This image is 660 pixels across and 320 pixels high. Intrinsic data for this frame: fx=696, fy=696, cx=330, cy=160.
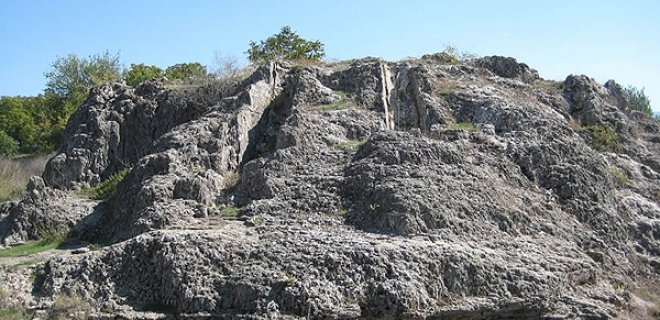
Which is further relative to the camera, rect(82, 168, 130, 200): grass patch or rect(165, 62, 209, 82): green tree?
rect(165, 62, 209, 82): green tree

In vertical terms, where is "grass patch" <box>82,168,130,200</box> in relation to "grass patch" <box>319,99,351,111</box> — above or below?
below

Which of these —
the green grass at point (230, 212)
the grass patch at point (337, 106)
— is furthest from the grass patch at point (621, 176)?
the green grass at point (230, 212)

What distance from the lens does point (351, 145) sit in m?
14.3

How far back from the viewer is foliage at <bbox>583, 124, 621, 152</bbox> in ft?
52.7

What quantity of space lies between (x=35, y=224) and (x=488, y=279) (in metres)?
8.88

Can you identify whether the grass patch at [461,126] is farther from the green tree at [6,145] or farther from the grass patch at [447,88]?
the green tree at [6,145]

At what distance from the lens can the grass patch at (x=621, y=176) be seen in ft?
49.1

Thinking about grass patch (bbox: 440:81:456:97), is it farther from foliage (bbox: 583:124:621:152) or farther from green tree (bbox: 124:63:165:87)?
green tree (bbox: 124:63:165:87)

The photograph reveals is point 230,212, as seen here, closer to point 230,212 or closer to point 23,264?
point 230,212

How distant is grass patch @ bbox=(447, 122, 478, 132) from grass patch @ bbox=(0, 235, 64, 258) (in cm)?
829

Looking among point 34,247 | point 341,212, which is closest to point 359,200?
point 341,212

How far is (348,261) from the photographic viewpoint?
10.4 metres

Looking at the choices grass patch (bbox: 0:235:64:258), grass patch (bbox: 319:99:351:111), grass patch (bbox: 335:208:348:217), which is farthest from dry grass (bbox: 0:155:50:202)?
grass patch (bbox: 335:208:348:217)

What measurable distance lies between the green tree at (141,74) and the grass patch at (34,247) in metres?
10.9
